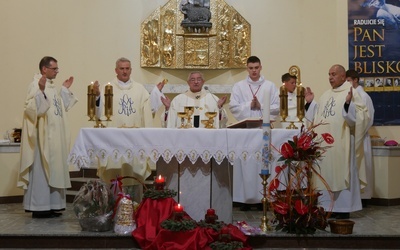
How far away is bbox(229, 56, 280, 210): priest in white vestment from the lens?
8.13 m

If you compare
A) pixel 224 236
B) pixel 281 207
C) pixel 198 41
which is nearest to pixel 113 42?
pixel 198 41

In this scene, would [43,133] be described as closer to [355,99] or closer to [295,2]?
[355,99]

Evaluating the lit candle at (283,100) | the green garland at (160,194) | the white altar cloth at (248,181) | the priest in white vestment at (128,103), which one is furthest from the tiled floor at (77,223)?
the priest in white vestment at (128,103)

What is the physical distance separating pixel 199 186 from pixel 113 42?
5.09 meters

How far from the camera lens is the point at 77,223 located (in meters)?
6.70

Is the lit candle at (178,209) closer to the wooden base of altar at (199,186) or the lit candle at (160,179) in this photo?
the lit candle at (160,179)

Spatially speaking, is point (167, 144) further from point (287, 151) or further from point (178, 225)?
point (287, 151)

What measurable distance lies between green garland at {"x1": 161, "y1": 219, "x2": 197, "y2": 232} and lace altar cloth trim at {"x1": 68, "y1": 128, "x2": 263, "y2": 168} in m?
0.66

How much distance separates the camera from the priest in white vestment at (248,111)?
813 centimetres

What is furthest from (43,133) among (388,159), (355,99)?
(388,159)

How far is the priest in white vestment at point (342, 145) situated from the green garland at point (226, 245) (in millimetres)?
2179

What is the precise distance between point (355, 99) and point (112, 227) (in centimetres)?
346

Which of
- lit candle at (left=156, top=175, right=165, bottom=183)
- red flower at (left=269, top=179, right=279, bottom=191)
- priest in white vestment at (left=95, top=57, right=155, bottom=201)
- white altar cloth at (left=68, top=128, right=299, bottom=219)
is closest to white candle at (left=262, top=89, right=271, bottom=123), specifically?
white altar cloth at (left=68, top=128, right=299, bottom=219)

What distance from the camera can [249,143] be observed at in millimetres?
6109
